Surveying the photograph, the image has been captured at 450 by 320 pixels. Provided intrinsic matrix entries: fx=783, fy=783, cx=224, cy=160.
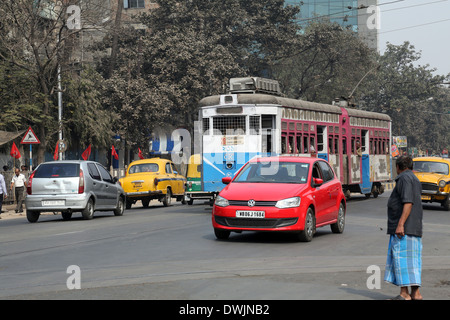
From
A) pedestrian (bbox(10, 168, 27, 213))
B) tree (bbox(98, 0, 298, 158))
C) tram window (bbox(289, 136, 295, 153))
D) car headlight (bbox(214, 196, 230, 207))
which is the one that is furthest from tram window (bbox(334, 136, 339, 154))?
tree (bbox(98, 0, 298, 158))

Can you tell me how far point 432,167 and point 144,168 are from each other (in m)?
10.8

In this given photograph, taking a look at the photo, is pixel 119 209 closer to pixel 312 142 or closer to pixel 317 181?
pixel 312 142

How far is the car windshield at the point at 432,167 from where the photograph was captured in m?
27.4

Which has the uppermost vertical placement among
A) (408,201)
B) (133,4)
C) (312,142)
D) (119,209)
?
(133,4)

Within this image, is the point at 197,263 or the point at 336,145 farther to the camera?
the point at 336,145

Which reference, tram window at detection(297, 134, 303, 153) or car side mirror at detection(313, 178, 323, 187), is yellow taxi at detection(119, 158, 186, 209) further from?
car side mirror at detection(313, 178, 323, 187)

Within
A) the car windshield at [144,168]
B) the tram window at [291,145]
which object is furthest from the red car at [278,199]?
the car windshield at [144,168]

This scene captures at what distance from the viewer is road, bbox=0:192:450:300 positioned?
925 cm

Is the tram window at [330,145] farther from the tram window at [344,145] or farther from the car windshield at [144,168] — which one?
the car windshield at [144,168]

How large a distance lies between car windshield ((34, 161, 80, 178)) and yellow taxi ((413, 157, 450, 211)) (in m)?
11.8

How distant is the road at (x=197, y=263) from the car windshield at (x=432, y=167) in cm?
779

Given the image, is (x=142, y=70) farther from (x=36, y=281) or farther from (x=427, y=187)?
(x=36, y=281)

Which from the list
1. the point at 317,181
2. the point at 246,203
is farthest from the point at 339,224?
the point at 246,203

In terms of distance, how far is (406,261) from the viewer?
8.42 meters
